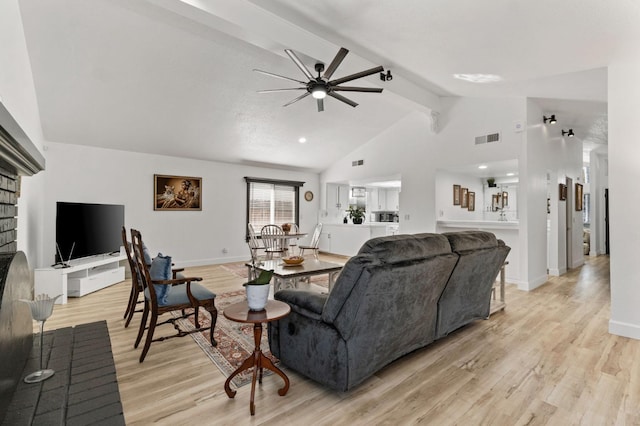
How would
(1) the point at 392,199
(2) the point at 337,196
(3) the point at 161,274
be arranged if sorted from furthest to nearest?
1. (1) the point at 392,199
2. (2) the point at 337,196
3. (3) the point at 161,274

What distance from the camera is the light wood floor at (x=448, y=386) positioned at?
6.14ft

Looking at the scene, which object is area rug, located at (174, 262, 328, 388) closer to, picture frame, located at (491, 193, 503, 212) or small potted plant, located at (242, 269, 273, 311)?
small potted plant, located at (242, 269, 273, 311)

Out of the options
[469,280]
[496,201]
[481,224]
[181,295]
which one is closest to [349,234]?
[481,224]

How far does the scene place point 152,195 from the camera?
6395 millimetres

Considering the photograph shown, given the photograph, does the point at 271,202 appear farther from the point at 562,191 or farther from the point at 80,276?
the point at 562,191

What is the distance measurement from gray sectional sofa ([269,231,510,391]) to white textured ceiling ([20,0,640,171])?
2.05 meters

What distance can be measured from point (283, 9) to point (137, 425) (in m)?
3.57

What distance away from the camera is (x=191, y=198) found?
688 centimetres

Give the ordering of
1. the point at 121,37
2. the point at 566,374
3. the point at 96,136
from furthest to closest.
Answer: the point at 96,136 → the point at 121,37 → the point at 566,374

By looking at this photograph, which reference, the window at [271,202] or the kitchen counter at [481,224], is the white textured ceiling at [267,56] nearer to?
the window at [271,202]

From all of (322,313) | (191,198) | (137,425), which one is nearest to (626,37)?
(322,313)

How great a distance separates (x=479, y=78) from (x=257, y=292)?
4.28 meters

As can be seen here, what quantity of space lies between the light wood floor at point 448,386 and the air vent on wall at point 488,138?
3146 mm

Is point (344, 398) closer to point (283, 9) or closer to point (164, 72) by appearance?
point (283, 9)
